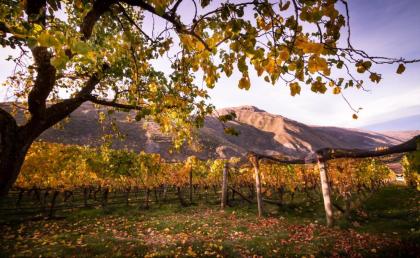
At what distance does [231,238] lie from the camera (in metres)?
9.20

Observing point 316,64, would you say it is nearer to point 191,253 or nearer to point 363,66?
point 363,66

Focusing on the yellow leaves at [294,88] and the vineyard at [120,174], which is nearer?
the yellow leaves at [294,88]

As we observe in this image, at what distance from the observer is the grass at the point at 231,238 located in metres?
7.39

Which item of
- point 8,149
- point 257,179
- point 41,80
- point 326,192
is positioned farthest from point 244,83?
point 257,179

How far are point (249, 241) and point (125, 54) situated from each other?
6730 mm

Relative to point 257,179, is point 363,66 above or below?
above

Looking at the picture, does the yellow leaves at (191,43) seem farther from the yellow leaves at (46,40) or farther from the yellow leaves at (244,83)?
the yellow leaves at (46,40)

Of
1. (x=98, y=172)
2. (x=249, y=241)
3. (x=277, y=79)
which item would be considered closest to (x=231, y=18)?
(x=277, y=79)

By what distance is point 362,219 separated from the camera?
39.3 feet

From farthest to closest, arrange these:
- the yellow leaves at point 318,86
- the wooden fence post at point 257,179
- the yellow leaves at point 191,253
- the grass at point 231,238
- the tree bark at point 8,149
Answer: the wooden fence post at point 257,179
the grass at point 231,238
the yellow leaves at point 191,253
the tree bark at point 8,149
the yellow leaves at point 318,86

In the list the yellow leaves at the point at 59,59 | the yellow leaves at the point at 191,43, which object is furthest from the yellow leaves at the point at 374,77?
the yellow leaves at the point at 59,59

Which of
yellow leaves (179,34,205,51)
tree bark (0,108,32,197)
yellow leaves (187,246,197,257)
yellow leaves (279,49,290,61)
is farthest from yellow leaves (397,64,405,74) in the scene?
yellow leaves (187,246,197,257)

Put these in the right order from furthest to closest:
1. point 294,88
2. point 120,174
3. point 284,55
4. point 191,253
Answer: point 120,174, point 191,253, point 294,88, point 284,55

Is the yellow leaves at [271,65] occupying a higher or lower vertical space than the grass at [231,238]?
higher
